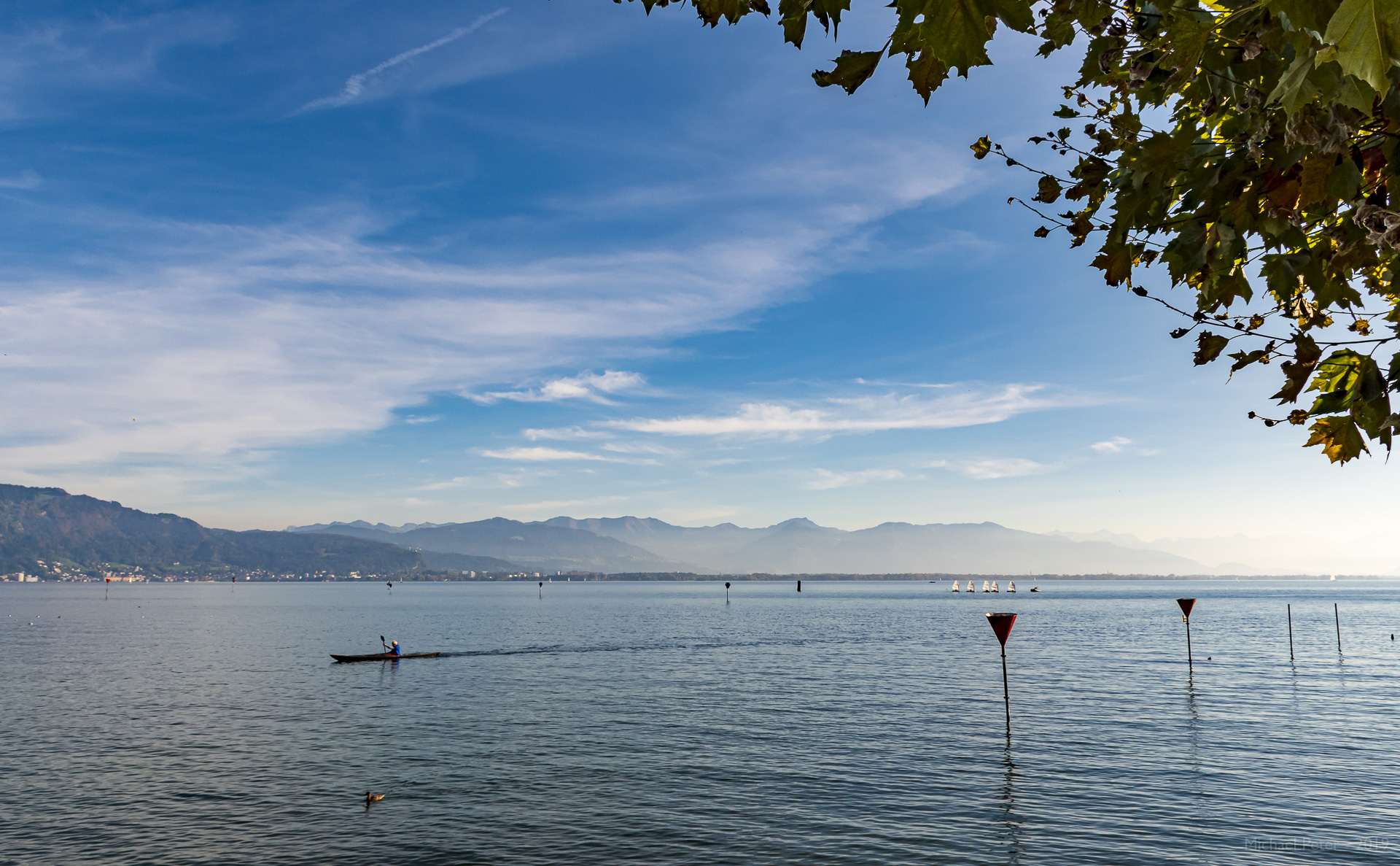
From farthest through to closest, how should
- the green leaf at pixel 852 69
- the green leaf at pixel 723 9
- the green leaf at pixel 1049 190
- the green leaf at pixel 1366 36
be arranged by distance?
the green leaf at pixel 1049 190
the green leaf at pixel 723 9
the green leaf at pixel 852 69
the green leaf at pixel 1366 36

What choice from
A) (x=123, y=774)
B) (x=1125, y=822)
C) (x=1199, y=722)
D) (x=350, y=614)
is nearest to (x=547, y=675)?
(x=123, y=774)

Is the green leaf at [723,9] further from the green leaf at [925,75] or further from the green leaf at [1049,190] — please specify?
the green leaf at [1049,190]

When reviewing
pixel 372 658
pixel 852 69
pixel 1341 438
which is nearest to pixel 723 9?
pixel 852 69

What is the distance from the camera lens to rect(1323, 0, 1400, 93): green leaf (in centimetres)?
233

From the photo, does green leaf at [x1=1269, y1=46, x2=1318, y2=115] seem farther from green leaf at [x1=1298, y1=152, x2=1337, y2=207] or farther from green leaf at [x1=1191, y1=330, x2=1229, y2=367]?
green leaf at [x1=1191, y1=330, x2=1229, y2=367]

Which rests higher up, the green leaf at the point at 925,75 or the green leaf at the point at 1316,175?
the green leaf at the point at 925,75

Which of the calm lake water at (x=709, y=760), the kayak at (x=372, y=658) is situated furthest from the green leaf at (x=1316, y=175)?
the kayak at (x=372, y=658)

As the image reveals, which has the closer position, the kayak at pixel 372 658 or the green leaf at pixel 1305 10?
the green leaf at pixel 1305 10

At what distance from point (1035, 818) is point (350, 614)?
18437cm

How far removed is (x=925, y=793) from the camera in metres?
27.8

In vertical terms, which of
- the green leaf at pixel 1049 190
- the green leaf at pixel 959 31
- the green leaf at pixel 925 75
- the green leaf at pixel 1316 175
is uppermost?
the green leaf at pixel 1049 190

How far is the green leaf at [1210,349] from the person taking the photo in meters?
6.59

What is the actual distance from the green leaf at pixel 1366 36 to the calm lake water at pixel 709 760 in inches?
889

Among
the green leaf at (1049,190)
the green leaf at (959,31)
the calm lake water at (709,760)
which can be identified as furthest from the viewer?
the calm lake water at (709,760)
